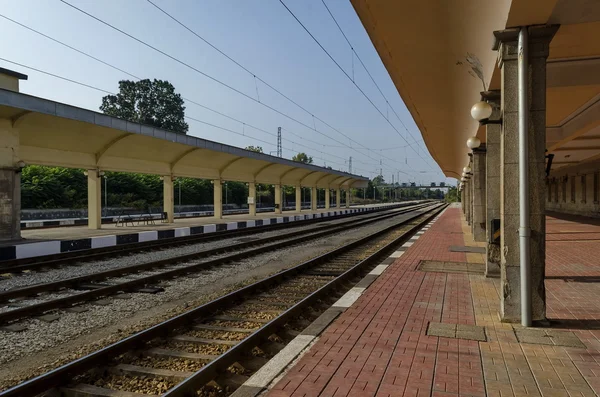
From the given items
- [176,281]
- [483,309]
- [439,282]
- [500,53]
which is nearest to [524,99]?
[500,53]

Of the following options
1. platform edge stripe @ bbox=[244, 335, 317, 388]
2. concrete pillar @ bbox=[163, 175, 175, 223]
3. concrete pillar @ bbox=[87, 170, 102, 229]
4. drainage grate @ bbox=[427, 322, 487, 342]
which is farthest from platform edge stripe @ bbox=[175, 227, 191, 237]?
drainage grate @ bbox=[427, 322, 487, 342]

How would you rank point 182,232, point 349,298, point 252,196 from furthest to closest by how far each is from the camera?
point 252,196
point 182,232
point 349,298

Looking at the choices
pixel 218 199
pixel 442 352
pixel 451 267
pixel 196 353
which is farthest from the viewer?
pixel 218 199

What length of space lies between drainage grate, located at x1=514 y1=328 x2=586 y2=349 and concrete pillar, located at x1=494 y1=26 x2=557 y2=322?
0.30m

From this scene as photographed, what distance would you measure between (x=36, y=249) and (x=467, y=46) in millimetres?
12954

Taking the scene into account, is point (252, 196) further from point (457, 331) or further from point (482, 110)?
point (457, 331)

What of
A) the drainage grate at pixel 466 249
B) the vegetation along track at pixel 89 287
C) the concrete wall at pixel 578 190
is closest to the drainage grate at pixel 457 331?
the vegetation along track at pixel 89 287

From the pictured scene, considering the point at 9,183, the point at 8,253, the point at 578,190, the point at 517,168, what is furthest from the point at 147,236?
the point at 578,190

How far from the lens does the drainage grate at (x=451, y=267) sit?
939cm

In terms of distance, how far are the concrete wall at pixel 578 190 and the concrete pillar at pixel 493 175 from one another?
63.2ft

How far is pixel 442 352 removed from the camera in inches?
172

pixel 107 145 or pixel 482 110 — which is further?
pixel 107 145

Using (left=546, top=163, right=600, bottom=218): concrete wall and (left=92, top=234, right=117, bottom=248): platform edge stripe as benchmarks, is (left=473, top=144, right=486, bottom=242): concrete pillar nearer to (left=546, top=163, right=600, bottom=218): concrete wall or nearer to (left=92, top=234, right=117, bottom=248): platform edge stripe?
(left=546, top=163, right=600, bottom=218): concrete wall

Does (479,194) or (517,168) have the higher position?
(517,168)
